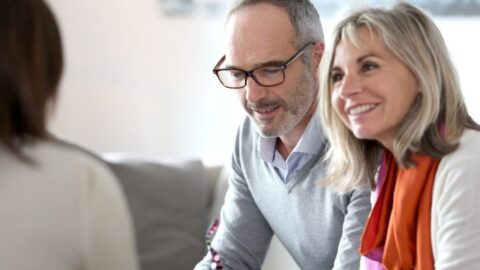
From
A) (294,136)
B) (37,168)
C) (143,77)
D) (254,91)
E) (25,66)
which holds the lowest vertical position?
(143,77)

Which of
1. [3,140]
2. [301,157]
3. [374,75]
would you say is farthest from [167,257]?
[3,140]

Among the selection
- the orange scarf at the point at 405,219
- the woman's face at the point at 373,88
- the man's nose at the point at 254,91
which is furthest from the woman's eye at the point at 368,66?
the man's nose at the point at 254,91

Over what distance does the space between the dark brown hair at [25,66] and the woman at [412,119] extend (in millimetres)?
600

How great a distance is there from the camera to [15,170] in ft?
3.58

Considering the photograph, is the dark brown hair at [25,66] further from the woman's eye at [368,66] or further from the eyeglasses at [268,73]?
the eyeglasses at [268,73]

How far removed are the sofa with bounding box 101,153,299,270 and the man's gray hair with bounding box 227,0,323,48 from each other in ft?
2.45

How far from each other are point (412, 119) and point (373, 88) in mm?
93

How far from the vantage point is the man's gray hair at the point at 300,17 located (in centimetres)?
191

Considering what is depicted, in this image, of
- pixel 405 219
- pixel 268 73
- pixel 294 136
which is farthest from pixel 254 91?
pixel 405 219

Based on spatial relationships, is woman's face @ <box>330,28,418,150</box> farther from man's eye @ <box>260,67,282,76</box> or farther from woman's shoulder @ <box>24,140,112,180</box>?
woman's shoulder @ <box>24,140,112,180</box>

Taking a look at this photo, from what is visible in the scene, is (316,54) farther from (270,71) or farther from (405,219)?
(405,219)

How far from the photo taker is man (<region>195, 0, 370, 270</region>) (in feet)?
6.04

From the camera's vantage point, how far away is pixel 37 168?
109 centimetres

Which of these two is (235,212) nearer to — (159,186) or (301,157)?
(301,157)
